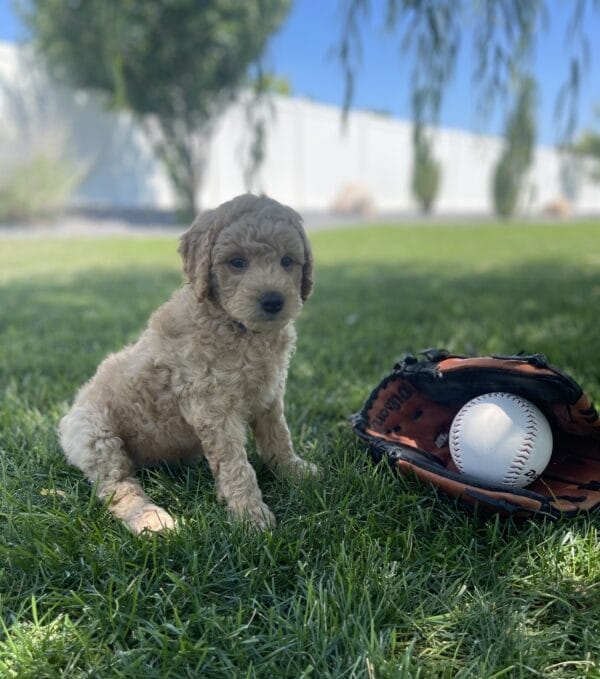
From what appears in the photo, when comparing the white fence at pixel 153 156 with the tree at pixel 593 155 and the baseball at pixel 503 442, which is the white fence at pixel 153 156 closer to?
the tree at pixel 593 155

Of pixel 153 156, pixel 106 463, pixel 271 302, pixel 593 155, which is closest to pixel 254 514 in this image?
pixel 106 463

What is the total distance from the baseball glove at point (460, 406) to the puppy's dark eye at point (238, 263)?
89cm

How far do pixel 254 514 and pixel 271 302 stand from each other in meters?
0.82

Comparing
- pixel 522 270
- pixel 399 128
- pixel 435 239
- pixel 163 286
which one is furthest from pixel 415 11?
pixel 399 128

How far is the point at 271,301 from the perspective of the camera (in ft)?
7.40

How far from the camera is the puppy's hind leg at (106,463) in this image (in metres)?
2.14

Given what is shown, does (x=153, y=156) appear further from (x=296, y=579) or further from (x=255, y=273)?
(x=296, y=579)

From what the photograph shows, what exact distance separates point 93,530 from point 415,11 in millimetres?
→ 3797

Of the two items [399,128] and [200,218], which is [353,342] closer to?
[200,218]

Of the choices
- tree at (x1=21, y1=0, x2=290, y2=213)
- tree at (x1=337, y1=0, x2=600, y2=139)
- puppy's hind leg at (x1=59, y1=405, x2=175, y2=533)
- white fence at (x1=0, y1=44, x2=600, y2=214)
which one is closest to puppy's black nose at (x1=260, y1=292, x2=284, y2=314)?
puppy's hind leg at (x1=59, y1=405, x2=175, y2=533)

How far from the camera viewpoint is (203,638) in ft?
5.10

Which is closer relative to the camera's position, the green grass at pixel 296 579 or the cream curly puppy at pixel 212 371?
the green grass at pixel 296 579

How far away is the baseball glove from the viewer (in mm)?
2094

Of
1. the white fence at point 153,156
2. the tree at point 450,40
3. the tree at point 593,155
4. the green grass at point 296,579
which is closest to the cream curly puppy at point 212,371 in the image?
the green grass at point 296,579
